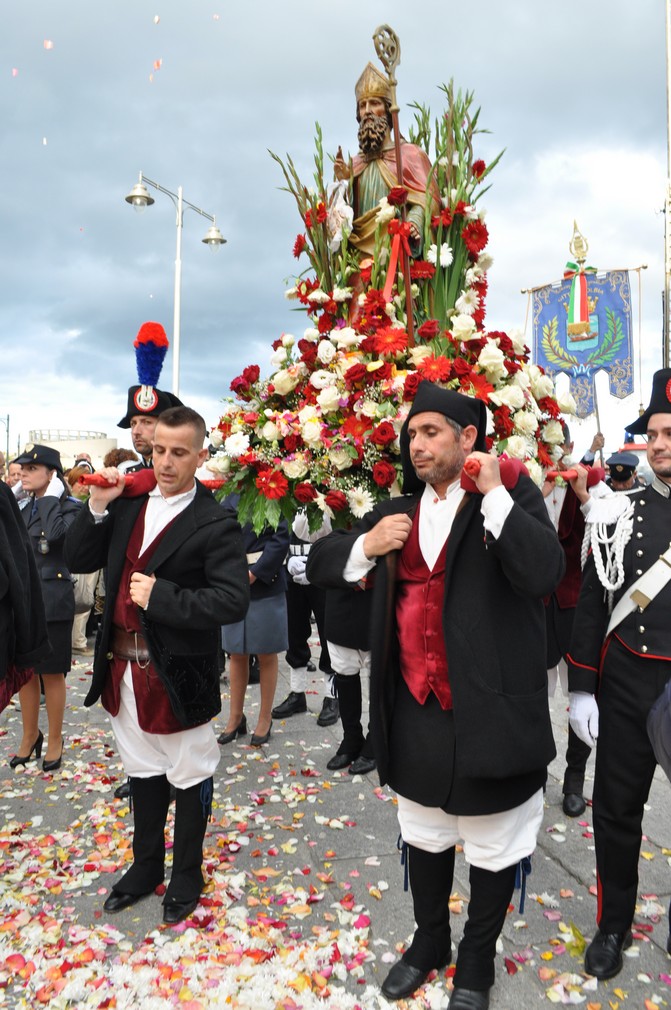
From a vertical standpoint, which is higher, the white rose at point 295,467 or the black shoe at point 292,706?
the white rose at point 295,467

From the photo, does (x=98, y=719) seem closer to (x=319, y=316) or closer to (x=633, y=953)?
(x=319, y=316)

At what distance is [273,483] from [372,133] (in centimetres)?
195

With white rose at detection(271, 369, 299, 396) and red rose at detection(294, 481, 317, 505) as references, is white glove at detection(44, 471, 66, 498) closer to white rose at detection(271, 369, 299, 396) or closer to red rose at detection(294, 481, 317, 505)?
white rose at detection(271, 369, 299, 396)

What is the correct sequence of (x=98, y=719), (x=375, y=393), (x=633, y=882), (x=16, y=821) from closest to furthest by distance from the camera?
(x=633, y=882)
(x=375, y=393)
(x=16, y=821)
(x=98, y=719)

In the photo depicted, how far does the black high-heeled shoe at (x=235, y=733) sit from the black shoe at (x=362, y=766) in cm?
104

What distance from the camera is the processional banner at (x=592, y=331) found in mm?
13055

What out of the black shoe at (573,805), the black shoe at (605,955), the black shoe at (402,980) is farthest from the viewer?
the black shoe at (573,805)

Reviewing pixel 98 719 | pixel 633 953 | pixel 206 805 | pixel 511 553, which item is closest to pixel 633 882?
pixel 633 953

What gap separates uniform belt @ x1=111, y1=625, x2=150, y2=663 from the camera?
3314mm

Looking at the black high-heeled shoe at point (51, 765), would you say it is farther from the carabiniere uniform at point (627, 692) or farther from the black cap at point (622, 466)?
the black cap at point (622, 466)

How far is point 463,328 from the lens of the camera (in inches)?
133

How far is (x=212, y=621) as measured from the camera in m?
3.15

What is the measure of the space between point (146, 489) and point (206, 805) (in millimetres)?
1491

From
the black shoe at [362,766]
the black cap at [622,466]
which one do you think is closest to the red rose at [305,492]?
the black shoe at [362,766]
